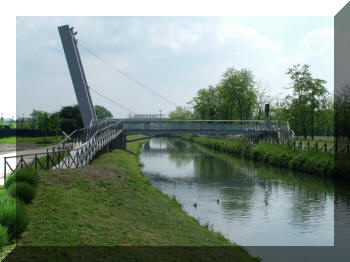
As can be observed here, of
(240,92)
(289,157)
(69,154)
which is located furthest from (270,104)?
(69,154)

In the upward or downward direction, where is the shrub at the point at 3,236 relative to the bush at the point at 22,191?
downward

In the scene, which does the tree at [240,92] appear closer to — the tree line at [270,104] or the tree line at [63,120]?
the tree line at [270,104]

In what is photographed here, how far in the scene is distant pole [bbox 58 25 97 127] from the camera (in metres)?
44.0

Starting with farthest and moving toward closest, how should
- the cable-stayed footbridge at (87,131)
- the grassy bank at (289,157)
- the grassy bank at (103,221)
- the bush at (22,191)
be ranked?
the grassy bank at (289,157)
the cable-stayed footbridge at (87,131)
the bush at (22,191)
the grassy bank at (103,221)

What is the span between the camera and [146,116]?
70938 millimetres

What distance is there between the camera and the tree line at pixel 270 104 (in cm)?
5959

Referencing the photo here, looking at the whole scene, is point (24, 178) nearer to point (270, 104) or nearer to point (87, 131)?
point (87, 131)

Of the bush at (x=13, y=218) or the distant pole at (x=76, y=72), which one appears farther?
the distant pole at (x=76, y=72)

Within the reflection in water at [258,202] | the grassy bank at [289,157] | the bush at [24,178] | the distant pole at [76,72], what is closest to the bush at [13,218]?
the bush at [24,178]

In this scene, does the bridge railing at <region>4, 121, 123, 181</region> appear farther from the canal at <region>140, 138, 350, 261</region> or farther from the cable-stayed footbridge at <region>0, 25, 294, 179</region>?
the canal at <region>140, 138, 350, 261</region>

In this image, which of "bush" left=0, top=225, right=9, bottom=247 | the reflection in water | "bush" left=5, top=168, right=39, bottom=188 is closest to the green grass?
the reflection in water

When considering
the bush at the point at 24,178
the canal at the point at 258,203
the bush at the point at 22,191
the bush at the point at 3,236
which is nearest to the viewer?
the bush at the point at 3,236

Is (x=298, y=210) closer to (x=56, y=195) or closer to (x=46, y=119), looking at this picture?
(x=56, y=195)

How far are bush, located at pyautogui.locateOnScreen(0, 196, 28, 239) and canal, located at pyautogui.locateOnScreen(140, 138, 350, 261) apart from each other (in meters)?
7.71
